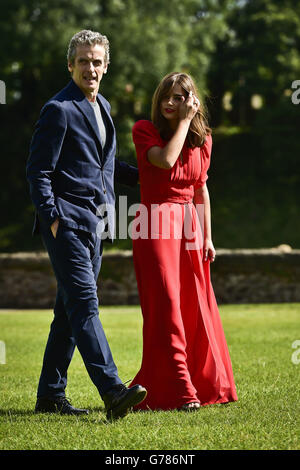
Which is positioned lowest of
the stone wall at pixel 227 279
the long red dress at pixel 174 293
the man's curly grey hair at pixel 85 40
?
the stone wall at pixel 227 279

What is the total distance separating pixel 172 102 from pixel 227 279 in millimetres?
11406

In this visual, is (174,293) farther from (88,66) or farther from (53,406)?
(88,66)

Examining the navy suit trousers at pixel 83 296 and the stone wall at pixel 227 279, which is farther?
the stone wall at pixel 227 279

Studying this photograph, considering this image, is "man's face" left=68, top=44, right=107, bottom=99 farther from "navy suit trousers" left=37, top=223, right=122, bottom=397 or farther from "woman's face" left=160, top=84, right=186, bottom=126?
"navy suit trousers" left=37, top=223, right=122, bottom=397

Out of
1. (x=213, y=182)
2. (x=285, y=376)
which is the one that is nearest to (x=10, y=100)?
(x=213, y=182)

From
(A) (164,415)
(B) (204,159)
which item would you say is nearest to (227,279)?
(B) (204,159)

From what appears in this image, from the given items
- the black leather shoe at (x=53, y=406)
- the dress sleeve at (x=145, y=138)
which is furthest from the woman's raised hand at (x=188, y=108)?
the black leather shoe at (x=53, y=406)

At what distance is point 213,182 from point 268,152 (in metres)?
2.59

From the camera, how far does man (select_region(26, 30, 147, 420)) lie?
179 inches

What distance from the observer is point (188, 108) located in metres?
5.00

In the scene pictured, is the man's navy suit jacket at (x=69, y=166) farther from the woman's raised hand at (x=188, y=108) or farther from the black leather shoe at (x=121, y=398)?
the black leather shoe at (x=121, y=398)

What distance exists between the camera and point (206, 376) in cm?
511

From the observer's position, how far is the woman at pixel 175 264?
4965 mm

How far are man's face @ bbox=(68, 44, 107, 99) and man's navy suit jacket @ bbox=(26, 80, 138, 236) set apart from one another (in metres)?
0.07
